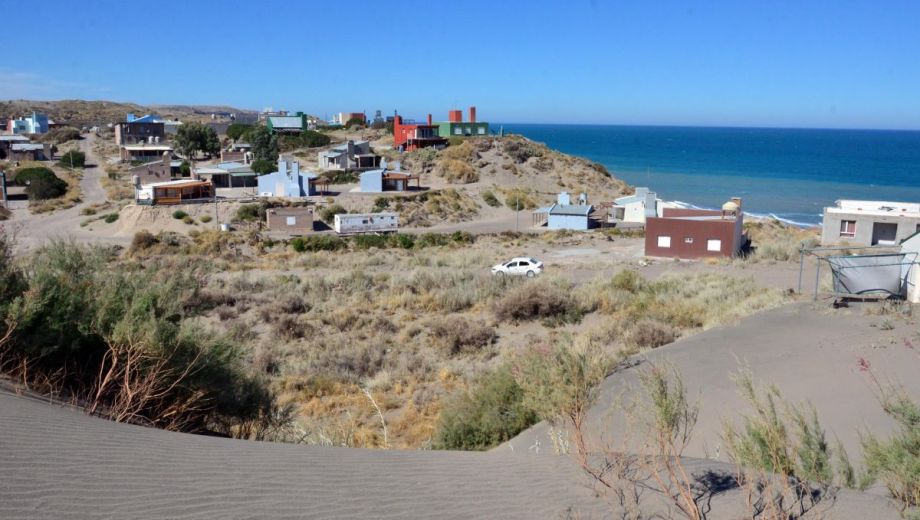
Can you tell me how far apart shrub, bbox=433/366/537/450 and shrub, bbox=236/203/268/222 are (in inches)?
1461

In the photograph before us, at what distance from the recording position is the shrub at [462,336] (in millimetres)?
18047

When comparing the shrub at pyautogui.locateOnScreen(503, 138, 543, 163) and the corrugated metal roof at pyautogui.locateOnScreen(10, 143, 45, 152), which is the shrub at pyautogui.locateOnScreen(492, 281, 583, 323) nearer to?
the shrub at pyautogui.locateOnScreen(503, 138, 543, 163)

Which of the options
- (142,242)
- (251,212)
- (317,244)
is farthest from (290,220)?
(142,242)

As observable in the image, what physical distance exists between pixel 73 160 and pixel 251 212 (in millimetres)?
34815

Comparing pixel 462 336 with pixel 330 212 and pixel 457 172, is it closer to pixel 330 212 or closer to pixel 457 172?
pixel 330 212

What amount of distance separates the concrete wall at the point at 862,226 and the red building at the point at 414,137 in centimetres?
4810

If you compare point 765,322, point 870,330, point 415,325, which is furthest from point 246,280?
point 870,330

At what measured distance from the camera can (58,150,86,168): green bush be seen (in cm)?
6906

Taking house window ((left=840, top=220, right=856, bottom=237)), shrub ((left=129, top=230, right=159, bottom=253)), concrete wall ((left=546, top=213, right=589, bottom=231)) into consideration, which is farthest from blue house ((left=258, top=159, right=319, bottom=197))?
house window ((left=840, top=220, right=856, bottom=237))

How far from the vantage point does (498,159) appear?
70625mm

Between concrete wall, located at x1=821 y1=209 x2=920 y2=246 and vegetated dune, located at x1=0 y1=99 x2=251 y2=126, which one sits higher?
vegetated dune, located at x1=0 y1=99 x2=251 y2=126

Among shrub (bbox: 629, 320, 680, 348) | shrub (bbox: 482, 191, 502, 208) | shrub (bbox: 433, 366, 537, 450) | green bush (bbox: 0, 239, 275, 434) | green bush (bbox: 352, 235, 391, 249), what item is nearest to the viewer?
green bush (bbox: 0, 239, 275, 434)

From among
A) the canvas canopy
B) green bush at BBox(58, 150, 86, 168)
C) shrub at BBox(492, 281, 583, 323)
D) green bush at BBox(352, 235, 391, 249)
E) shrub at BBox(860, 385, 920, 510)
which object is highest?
green bush at BBox(58, 150, 86, 168)

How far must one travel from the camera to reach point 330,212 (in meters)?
47.9
